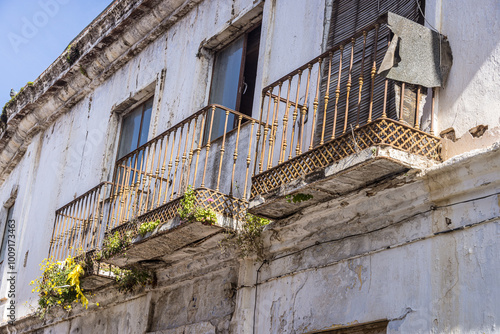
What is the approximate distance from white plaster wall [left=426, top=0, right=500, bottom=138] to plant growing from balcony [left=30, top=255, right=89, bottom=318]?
4845 mm

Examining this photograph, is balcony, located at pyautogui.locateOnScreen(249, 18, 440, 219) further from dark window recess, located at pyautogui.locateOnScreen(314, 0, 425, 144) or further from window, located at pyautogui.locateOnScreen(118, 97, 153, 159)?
window, located at pyautogui.locateOnScreen(118, 97, 153, 159)

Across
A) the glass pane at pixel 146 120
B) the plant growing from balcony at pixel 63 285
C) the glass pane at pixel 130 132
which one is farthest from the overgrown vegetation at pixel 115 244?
the glass pane at pixel 130 132

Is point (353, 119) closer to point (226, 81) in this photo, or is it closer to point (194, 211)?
point (194, 211)

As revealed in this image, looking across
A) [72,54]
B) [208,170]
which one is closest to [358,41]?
[208,170]

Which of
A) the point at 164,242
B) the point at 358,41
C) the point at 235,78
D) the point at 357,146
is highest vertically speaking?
the point at 235,78

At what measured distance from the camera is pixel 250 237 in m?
6.54

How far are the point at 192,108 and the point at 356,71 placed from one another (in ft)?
9.22

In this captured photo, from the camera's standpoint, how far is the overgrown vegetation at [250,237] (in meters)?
6.43

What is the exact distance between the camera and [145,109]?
402 inches

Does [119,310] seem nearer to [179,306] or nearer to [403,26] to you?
[179,306]

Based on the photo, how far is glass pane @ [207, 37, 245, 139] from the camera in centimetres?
834

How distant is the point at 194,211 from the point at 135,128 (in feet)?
13.7

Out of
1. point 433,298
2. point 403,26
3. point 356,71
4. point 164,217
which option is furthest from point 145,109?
point 433,298

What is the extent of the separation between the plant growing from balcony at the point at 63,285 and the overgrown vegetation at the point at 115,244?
90 centimetres
